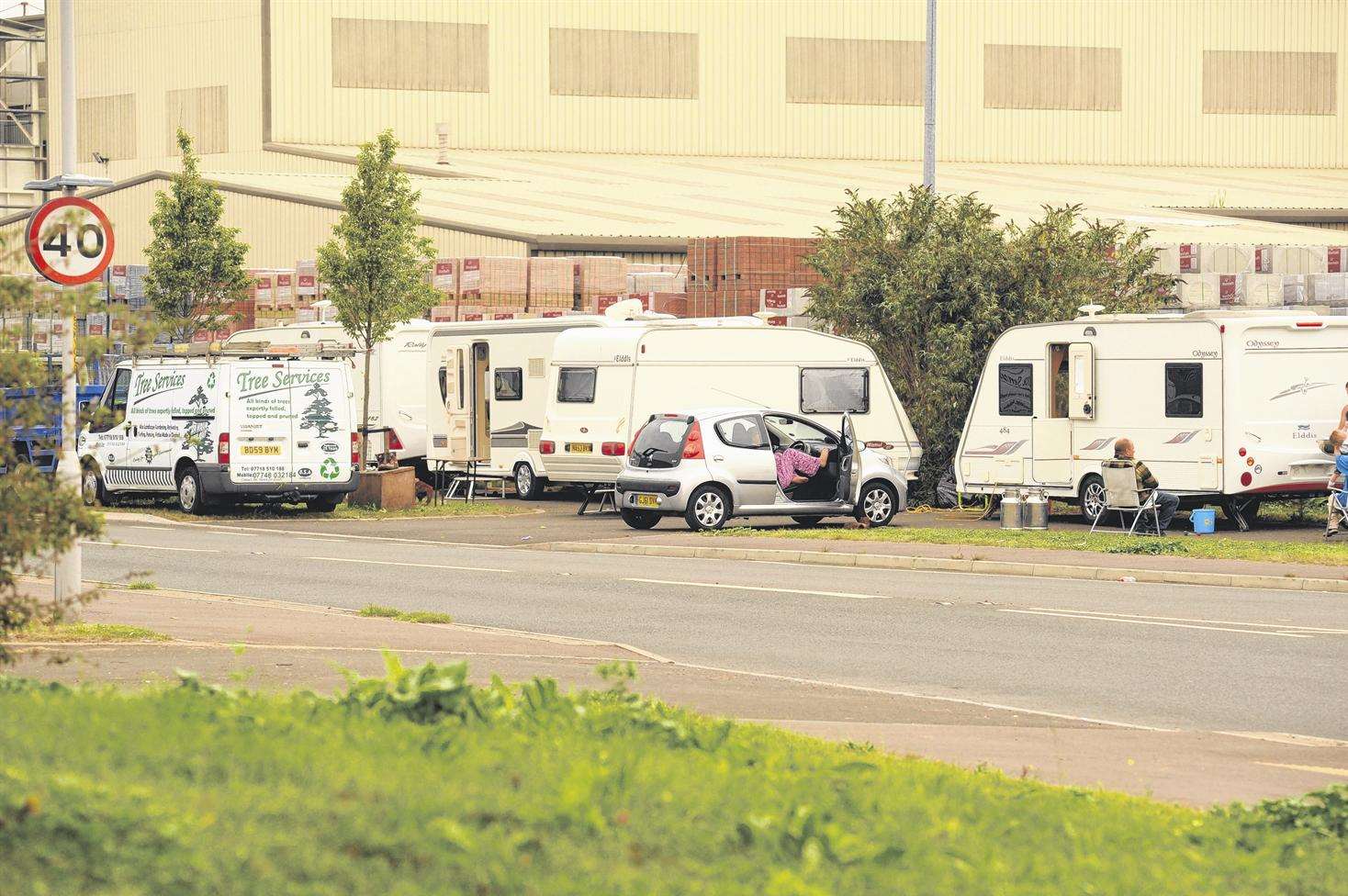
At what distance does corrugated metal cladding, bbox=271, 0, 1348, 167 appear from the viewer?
65.5 meters

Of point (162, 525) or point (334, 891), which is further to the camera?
point (162, 525)

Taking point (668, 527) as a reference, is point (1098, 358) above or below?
above

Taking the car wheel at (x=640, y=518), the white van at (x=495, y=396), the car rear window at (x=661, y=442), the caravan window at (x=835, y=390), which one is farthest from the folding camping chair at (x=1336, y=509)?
the white van at (x=495, y=396)

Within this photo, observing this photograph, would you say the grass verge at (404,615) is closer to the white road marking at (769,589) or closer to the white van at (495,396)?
the white road marking at (769,589)

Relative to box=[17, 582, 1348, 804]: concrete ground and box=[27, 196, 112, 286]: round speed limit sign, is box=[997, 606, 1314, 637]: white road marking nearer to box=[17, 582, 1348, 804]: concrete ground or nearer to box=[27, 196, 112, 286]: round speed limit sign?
box=[17, 582, 1348, 804]: concrete ground

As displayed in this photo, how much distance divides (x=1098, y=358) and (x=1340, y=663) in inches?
520

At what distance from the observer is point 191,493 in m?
27.8

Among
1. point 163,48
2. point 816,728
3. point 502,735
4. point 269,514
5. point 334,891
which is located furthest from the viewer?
point 163,48

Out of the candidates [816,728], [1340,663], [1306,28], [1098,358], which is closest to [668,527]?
[1098,358]

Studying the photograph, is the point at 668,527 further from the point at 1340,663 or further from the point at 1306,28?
the point at 1306,28

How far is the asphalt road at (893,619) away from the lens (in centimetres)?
1185

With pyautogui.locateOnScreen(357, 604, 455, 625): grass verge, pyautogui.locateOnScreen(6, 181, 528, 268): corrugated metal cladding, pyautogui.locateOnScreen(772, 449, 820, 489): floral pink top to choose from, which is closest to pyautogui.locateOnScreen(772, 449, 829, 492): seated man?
pyautogui.locateOnScreen(772, 449, 820, 489): floral pink top

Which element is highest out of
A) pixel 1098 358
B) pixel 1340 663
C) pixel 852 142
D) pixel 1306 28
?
pixel 1306 28

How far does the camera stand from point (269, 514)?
29062 millimetres
